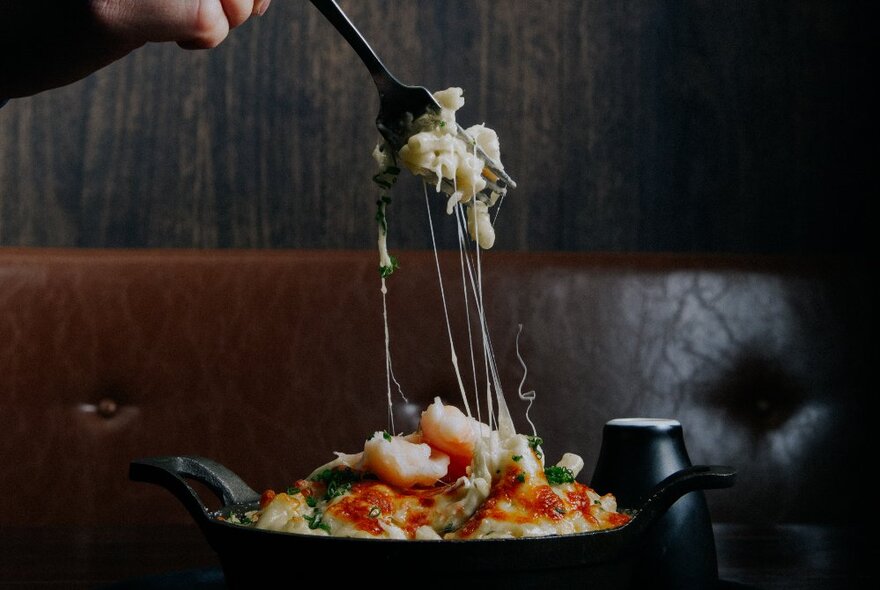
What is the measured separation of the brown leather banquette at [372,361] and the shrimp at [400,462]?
809mm

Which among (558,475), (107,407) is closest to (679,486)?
(558,475)

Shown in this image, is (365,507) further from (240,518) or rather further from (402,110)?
(402,110)

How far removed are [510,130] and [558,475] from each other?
1.28 m

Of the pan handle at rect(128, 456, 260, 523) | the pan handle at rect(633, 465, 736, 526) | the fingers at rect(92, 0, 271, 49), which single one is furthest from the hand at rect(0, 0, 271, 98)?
the pan handle at rect(633, 465, 736, 526)

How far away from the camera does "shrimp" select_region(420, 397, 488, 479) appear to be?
0.96m

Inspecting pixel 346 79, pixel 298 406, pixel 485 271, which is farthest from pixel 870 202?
pixel 298 406

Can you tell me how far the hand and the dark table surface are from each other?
20.5 inches

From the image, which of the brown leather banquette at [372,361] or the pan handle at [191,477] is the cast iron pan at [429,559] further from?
the brown leather banquette at [372,361]

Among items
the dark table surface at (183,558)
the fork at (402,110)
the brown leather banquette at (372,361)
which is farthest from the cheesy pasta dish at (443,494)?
the brown leather banquette at (372,361)

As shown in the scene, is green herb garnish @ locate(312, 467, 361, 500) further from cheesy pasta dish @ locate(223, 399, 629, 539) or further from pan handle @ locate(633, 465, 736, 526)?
pan handle @ locate(633, 465, 736, 526)

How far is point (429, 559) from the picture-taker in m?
0.67

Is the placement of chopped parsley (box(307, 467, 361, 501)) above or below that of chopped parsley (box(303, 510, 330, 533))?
above

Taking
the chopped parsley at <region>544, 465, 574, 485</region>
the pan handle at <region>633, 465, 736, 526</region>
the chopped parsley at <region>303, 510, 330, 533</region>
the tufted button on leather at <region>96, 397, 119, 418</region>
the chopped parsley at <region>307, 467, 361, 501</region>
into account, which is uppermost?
the pan handle at <region>633, 465, 736, 526</region>

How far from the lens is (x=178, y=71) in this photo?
2.06m
